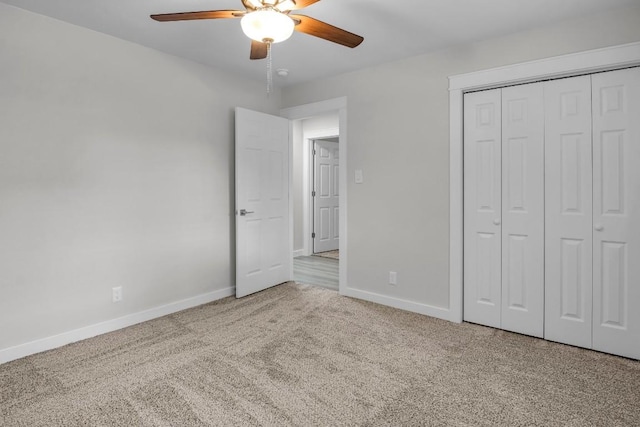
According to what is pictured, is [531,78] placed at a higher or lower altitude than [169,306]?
higher

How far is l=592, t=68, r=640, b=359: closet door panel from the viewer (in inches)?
95.8

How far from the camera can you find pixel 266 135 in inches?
157

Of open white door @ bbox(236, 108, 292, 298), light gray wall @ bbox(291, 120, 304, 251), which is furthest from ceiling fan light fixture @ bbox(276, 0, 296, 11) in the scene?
light gray wall @ bbox(291, 120, 304, 251)

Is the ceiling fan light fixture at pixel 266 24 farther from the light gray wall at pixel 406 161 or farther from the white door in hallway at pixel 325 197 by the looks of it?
the white door in hallway at pixel 325 197

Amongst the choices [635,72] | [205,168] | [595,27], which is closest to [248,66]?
[205,168]

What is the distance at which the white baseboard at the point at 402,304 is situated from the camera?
3211 millimetres

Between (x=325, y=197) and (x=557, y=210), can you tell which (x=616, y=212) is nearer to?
(x=557, y=210)

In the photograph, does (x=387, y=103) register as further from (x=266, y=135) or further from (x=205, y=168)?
(x=205, y=168)

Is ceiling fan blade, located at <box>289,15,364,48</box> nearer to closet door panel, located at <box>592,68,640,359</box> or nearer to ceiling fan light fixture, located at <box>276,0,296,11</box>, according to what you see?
ceiling fan light fixture, located at <box>276,0,296,11</box>

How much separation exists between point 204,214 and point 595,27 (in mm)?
3476

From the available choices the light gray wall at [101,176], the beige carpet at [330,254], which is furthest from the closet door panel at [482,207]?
the beige carpet at [330,254]

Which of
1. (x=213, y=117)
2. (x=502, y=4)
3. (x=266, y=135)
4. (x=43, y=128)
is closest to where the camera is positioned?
(x=502, y=4)

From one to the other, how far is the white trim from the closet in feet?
0.73

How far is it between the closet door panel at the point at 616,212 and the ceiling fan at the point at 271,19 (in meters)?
1.85
